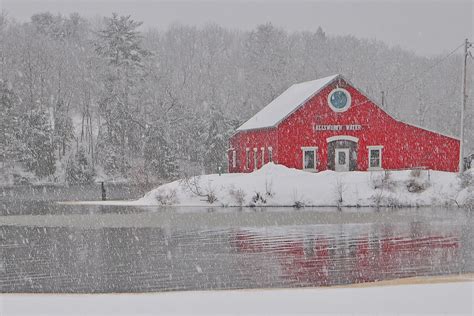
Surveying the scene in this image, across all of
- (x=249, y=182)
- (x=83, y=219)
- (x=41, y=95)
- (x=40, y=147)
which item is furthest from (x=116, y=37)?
(x=83, y=219)

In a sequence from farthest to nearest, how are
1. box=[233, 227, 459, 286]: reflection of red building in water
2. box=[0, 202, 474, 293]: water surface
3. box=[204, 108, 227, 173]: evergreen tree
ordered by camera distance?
1. box=[204, 108, 227, 173]: evergreen tree
2. box=[233, 227, 459, 286]: reflection of red building in water
3. box=[0, 202, 474, 293]: water surface

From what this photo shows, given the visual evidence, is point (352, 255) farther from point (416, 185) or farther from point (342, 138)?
point (342, 138)

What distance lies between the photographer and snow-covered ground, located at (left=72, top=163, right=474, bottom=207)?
33.8 m

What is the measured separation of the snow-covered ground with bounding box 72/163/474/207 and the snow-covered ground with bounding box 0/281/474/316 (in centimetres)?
2224

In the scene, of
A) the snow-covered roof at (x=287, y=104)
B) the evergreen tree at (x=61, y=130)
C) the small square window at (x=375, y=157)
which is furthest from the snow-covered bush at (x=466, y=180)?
the evergreen tree at (x=61, y=130)

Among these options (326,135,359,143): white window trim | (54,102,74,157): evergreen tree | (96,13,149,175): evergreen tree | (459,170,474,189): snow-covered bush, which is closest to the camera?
(459,170,474,189): snow-covered bush

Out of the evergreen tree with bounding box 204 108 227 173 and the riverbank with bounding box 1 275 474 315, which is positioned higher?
the evergreen tree with bounding box 204 108 227 173

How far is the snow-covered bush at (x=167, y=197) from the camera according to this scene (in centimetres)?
3534

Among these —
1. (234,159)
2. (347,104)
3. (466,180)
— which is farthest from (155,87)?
(466,180)

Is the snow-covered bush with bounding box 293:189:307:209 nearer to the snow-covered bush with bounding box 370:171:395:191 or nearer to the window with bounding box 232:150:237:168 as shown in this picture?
the snow-covered bush with bounding box 370:171:395:191

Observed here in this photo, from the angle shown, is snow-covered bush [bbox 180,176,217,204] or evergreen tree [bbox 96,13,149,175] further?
evergreen tree [bbox 96,13,149,175]

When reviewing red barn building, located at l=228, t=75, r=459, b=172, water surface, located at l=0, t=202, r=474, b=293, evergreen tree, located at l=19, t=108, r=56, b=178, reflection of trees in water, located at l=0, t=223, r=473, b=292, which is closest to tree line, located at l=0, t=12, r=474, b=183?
evergreen tree, located at l=19, t=108, r=56, b=178

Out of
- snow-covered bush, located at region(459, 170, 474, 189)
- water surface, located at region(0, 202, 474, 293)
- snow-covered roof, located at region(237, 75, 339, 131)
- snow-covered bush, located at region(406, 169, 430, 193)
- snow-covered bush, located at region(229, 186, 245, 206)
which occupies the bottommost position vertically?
water surface, located at region(0, 202, 474, 293)

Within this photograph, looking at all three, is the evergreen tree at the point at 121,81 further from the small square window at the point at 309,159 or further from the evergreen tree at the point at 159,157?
the small square window at the point at 309,159
